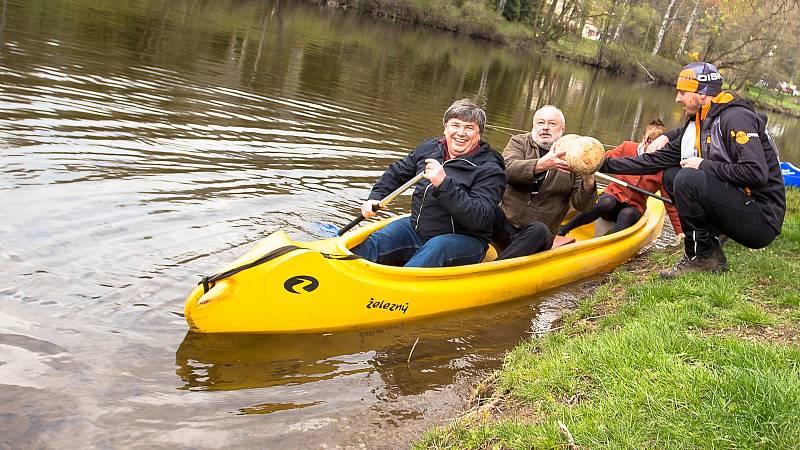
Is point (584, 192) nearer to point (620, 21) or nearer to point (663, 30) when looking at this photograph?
point (620, 21)

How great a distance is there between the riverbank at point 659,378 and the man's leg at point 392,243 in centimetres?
140

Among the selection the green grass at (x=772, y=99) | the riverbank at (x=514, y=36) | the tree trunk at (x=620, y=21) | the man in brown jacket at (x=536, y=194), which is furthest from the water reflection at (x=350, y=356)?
the tree trunk at (x=620, y=21)

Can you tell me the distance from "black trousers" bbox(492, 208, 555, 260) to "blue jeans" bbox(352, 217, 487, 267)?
517mm

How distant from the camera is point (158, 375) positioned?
167 inches

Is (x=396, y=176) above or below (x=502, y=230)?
above

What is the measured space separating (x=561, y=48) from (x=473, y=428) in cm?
4763

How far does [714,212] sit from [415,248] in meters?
2.66

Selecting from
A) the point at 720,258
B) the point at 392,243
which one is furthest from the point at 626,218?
the point at 392,243

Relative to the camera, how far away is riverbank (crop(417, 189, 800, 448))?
328 cm

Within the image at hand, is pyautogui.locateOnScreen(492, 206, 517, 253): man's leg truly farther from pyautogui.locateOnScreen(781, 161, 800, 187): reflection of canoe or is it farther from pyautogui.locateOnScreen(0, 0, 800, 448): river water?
pyautogui.locateOnScreen(781, 161, 800, 187): reflection of canoe

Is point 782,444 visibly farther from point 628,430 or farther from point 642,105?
point 642,105

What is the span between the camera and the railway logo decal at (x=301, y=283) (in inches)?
197

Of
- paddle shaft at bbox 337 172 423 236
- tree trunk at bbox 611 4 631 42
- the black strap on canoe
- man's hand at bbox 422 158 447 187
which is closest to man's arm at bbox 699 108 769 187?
man's hand at bbox 422 158 447 187

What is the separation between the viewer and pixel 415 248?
621 centimetres
